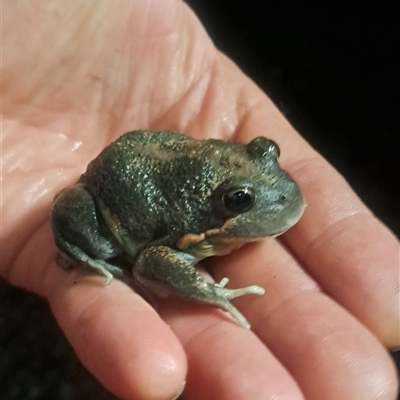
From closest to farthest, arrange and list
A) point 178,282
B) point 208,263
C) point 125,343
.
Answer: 1. point 125,343
2. point 178,282
3. point 208,263

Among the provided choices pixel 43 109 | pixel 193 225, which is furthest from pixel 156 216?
pixel 43 109

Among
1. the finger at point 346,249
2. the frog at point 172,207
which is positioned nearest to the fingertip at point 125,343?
the frog at point 172,207

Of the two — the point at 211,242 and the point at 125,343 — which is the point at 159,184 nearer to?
the point at 211,242

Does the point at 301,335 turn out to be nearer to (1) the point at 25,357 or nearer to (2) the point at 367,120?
(1) the point at 25,357

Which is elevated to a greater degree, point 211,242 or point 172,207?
point 172,207

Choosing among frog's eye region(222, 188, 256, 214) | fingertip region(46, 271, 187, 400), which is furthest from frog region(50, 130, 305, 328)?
fingertip region(46, 271, 187, 400)

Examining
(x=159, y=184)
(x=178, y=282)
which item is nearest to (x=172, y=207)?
(x=159, y=184)

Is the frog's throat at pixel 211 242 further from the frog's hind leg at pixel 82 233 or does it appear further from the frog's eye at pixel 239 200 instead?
the frog's hind leg at pixel 82 233

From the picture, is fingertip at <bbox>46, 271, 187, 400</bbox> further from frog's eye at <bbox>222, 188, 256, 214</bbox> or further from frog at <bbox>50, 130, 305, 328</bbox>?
frog's eye at <bbox>222, 188, 256, 214</bbox>
